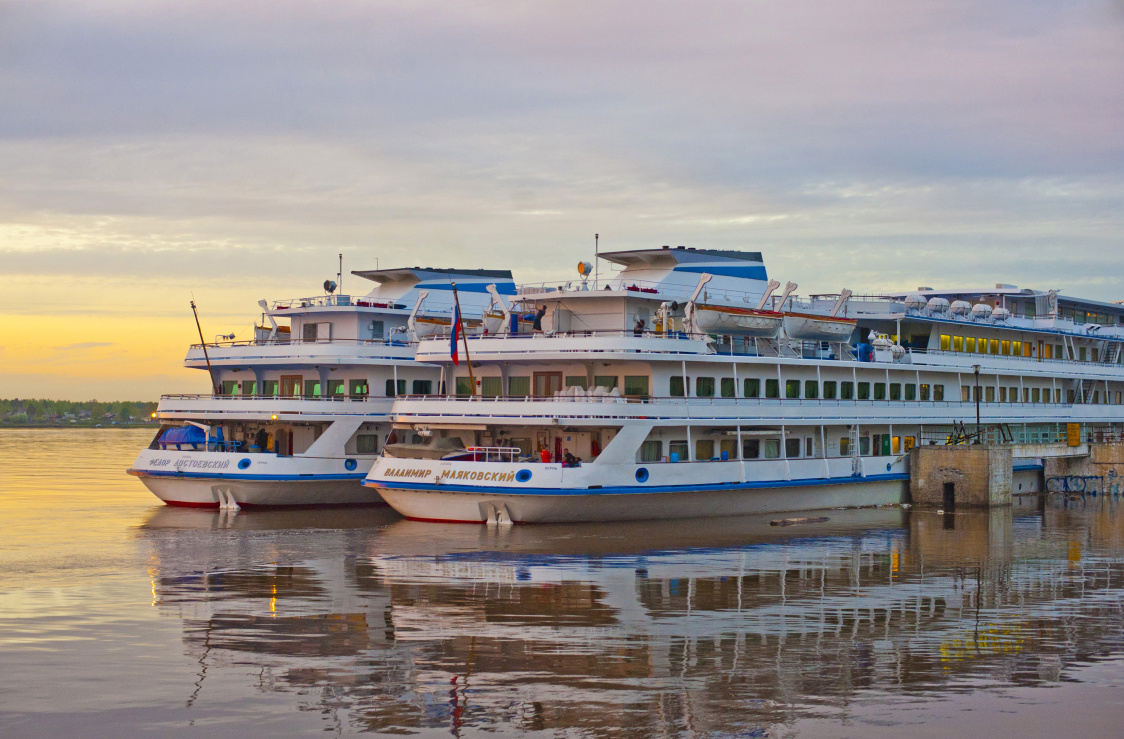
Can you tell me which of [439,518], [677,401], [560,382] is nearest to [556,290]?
[560,382]

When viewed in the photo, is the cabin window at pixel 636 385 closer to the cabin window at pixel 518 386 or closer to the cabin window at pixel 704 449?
the cabin window at pixel 704 449

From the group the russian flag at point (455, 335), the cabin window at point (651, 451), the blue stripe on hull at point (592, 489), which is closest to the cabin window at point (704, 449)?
the blue stripe on hull at point (592, 489)

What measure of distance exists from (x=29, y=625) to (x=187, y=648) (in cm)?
370

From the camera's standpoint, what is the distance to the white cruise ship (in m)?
43.2

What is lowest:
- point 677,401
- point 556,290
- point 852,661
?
point 852,661

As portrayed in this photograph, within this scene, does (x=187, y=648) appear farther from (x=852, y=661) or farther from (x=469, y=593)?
(x=852, y=661)

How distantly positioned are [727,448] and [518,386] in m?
7.64

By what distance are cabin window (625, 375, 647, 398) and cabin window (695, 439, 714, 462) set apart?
2.68 m

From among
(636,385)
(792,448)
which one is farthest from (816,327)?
(636,385)

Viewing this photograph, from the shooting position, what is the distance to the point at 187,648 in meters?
19.0

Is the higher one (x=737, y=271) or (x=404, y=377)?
(x=737, y=271)

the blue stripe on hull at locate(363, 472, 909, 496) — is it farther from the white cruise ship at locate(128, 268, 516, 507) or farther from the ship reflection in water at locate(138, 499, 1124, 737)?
the white cruise ship at locate(128, 268, 516, 507)

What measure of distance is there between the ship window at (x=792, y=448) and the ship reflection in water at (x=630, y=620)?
687 cm

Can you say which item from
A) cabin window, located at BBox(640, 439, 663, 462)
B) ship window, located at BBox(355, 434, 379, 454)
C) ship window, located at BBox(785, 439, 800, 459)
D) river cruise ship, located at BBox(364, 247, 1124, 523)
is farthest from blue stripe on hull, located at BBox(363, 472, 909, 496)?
ship window, located at BBox(355, 434, 379, 454)
